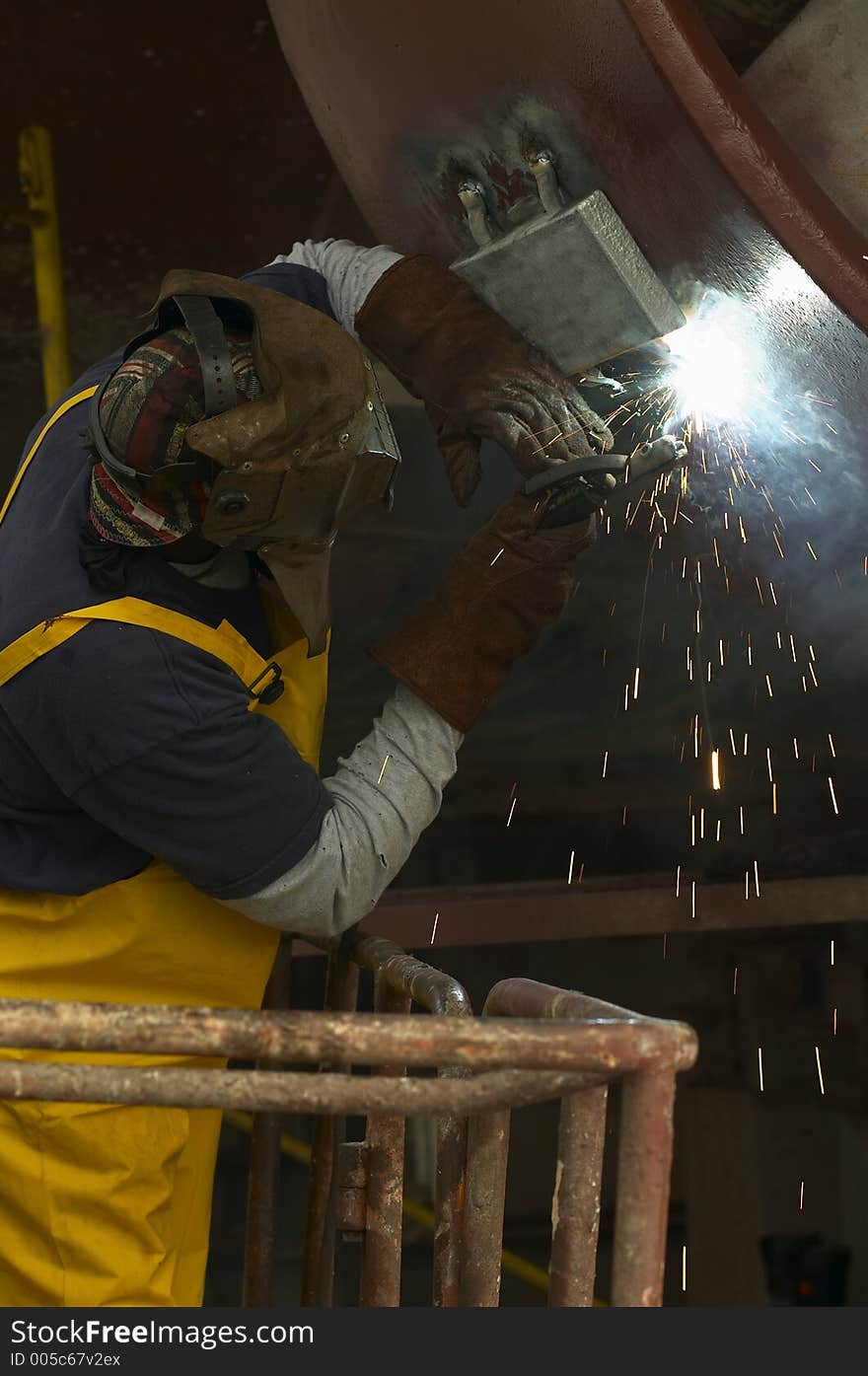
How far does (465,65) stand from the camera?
6.46ft

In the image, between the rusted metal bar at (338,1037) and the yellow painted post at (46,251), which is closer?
the rusted metal bar at (338,1037)

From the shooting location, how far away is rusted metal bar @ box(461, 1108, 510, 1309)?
1.50 m

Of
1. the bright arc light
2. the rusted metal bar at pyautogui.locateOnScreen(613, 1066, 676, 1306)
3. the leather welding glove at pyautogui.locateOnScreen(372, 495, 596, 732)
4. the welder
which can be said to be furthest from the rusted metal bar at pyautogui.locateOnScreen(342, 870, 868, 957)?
the rusted metal bar at pyautogui.locateOnScreen(613, 1066, 676, 1306)

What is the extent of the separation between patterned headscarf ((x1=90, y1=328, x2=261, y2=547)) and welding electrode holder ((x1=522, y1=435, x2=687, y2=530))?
0.40 m

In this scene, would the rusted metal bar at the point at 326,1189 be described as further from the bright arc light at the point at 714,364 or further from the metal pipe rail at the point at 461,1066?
the bright arc light at the point at 714,364

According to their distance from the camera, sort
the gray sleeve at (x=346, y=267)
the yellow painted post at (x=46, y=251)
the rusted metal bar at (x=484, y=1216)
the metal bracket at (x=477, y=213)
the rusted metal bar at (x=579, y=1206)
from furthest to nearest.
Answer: the yellow painted post at (x=46, y=251)
the gray sleeve at (x=346, y=267)
the metal bracket at (x=477, y=213)
the rusted metal bar at (x=484, y=1216)
the rusted metal bar at (x=579, y=1206)

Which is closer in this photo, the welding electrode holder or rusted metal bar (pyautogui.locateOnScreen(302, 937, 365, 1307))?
the welding electrode holder

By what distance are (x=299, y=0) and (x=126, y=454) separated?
3.52 feet

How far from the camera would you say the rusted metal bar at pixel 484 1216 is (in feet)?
4.93

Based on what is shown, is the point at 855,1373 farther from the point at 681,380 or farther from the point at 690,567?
the point at 690,567

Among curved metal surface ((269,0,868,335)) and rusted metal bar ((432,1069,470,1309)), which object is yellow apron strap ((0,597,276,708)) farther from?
curved metal surface ((269,0,868,335))

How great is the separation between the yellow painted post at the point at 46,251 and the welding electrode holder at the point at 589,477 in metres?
1.57

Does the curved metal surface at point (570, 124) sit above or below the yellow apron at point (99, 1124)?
above

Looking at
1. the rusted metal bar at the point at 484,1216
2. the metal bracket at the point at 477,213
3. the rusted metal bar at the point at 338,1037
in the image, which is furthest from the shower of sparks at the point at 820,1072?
the rusted metal bar at the point at 338,1037
